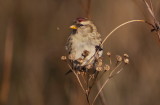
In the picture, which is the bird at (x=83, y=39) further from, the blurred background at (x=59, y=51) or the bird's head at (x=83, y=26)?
the blurred background at (x=59, y=51)

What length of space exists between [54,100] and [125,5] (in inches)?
66.0

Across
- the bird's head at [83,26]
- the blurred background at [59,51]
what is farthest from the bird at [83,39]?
the blurred background at [59,51]

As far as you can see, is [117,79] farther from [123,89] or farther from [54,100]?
[54,100]

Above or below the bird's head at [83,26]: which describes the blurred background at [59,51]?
below

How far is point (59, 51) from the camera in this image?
6.23m

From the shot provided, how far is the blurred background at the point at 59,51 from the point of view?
5.38 metres

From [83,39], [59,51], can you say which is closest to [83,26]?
[83,39]

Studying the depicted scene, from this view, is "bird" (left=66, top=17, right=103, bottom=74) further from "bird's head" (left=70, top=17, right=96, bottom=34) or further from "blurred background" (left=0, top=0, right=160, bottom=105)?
"blurred background" (left=0, top=0, right=160, bottom=105)

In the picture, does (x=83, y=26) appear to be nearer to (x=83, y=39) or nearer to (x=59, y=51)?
(x=83, y=39)

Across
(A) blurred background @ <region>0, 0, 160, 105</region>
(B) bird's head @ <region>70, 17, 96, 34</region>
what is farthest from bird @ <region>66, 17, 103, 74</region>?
(A) blurred background @ <region>0, 0, 160, 105</region>

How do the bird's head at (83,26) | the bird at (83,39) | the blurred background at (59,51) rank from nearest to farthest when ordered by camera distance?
the bird at (83,39), the bird's head at (83,26), the blurred background at (59,51)

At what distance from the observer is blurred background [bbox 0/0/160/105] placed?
5.38 metres

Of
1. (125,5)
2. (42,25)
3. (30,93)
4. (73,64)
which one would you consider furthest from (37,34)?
(73,64)

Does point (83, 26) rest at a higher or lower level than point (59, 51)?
higher
